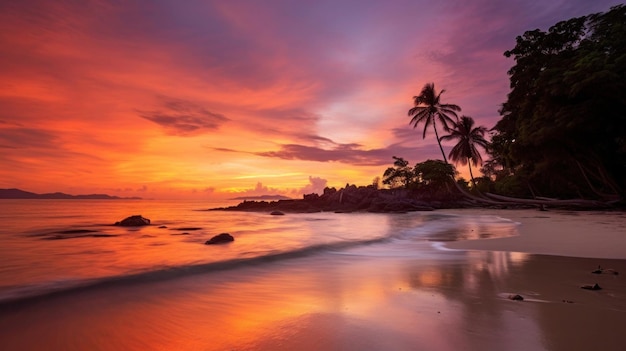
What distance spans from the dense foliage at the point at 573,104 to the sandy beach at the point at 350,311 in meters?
13.6

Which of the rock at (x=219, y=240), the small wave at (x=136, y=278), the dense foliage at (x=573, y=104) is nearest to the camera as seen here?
the small wave at (x=136, y=278)

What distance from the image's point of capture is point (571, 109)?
16.9m

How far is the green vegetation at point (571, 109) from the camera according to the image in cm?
1580

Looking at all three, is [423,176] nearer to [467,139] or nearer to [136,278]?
[467,139]

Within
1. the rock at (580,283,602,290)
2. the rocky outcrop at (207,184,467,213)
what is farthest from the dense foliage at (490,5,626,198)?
the rock at (580,283,602,290)

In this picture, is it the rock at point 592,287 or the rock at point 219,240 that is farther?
the rock at point 219,240

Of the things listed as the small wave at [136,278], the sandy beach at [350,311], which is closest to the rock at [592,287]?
the sandy beach at [350,311]

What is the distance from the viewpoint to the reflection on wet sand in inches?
106

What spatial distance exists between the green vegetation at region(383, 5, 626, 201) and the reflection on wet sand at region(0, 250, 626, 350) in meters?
14.3

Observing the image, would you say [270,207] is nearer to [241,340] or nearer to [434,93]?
[434,93]

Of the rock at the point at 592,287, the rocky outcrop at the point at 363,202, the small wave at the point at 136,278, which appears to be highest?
the rocky outcrop at the point at 363,202

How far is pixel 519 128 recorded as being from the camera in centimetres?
2152

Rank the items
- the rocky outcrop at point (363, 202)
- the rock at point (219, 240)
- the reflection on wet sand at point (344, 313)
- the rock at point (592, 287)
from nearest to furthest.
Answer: the reflection on wet sand at point (344, 313) → the rock at point (592, 287) → the rock at point (219, 240) → the rocky outcrop at point (363, 202)

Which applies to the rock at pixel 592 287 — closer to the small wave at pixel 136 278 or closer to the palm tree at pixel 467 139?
the small wave at pixel 136 278
